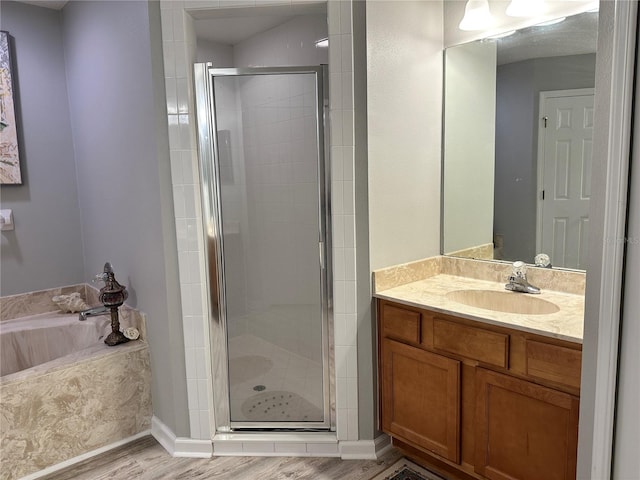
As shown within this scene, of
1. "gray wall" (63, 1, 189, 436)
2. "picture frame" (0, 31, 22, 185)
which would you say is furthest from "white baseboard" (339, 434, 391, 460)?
"picture frame" (0, 31, 22, 185)

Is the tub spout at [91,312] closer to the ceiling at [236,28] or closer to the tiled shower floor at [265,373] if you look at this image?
the tiled shower floor at [265,373]

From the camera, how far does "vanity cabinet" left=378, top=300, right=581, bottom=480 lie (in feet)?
5.43

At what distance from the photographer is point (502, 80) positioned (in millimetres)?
2326

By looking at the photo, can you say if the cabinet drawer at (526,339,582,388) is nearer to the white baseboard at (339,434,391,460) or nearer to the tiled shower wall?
the tiled shower wall

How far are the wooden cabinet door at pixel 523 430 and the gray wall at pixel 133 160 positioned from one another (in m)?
1.46

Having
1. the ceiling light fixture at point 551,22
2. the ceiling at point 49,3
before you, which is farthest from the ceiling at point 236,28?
the ceiling light fixture at point 551,22

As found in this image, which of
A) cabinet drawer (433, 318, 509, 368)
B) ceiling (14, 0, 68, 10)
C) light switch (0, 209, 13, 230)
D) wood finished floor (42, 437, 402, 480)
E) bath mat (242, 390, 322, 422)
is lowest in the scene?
wood finished floor (42, 437, 402, 480)

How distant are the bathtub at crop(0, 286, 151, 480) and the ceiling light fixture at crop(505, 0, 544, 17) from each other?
2.48m

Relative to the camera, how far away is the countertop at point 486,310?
5.48ft

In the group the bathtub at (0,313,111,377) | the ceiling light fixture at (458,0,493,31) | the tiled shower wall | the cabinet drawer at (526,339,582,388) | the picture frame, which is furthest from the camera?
the picture frame

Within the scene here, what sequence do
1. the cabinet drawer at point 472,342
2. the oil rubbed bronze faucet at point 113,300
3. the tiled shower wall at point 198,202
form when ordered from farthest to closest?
the oil rubbed bronze faucet at point 113,300, the tiled shower wall at point 198,202, the cabinet drawer at point 472,342

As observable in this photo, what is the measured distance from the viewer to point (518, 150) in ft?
7.60

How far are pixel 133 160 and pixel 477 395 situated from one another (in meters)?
2.05

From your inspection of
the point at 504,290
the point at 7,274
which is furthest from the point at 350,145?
the point at 7,274
